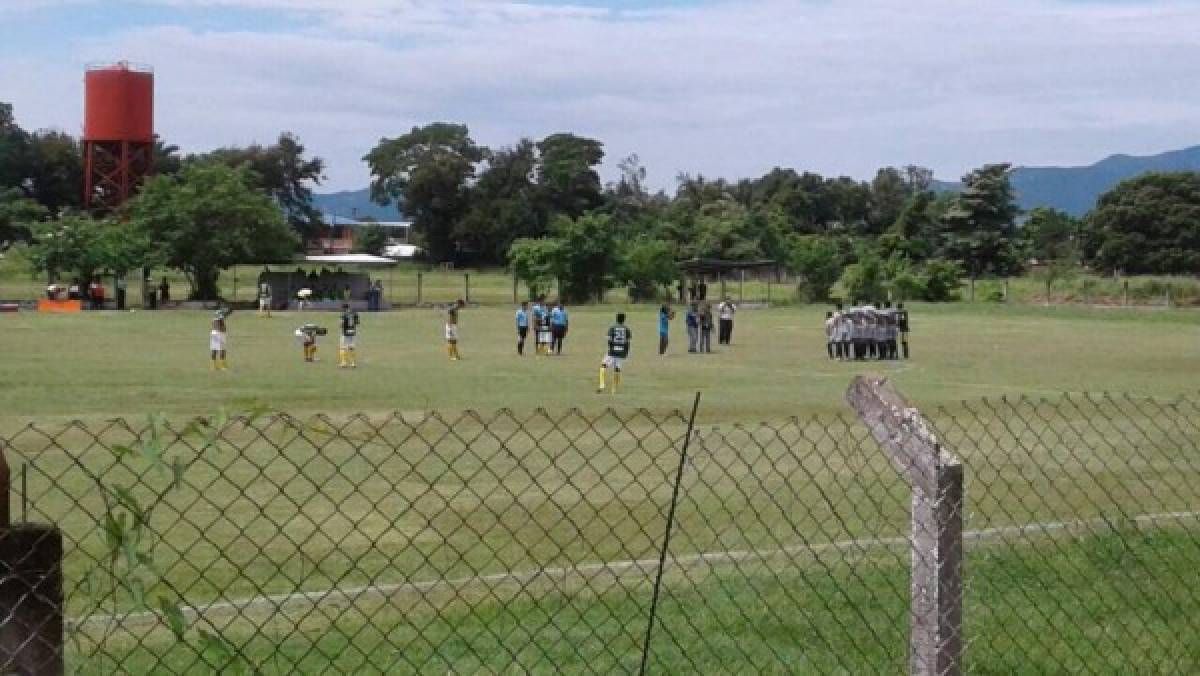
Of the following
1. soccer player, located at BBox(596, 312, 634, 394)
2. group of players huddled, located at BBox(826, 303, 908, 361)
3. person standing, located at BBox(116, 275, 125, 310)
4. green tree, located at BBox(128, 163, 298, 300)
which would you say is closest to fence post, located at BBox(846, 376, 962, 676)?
soccer player, located at BBox(596, 312, 634, 394)

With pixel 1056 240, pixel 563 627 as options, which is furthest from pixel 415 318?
pixel 1056 240

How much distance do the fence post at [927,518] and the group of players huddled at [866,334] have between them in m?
31.7

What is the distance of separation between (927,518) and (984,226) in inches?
3442

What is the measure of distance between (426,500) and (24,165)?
91.7 meters

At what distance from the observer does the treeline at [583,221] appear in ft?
224

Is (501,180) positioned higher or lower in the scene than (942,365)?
higher

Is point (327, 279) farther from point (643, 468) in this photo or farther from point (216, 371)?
point (643, 468)

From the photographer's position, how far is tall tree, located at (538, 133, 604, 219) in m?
100

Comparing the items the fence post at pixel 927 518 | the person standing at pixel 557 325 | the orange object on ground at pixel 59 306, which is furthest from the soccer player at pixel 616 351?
the orange object on ground at pixel 59 306

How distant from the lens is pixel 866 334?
36594 mm

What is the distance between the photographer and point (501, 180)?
328ft

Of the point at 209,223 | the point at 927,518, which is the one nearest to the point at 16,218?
the point at 209,223

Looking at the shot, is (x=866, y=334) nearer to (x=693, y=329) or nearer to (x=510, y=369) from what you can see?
(x=693, y=329)

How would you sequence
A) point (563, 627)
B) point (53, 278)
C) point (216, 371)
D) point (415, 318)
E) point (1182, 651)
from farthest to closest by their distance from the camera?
point (53, 278) → point (415, 318) → point (216, 371) → point (563, 627) → point (1182, 651)
